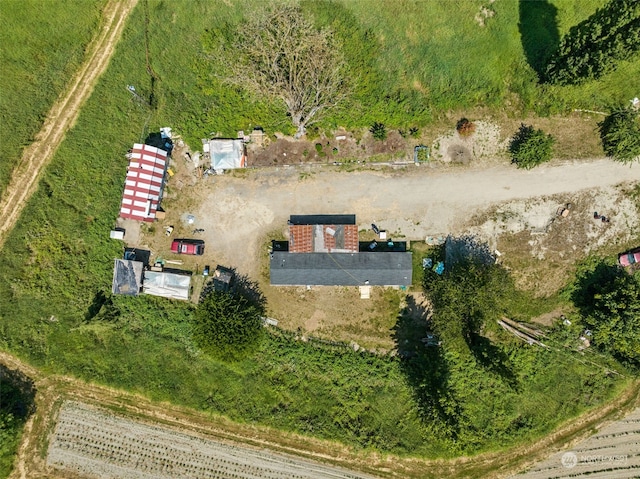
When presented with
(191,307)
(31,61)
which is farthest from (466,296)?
(31,61)

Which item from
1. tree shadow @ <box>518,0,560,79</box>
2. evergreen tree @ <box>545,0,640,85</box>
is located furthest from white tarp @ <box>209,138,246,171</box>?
evergreen tree @ <box>545,0,640,85</box>

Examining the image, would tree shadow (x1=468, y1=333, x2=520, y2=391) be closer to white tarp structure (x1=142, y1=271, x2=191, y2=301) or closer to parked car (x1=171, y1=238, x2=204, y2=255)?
parked car (x1=171, y1=238, x2=204, y2=255)

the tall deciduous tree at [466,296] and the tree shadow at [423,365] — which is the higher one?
the tall deciduous tree at [466,296]

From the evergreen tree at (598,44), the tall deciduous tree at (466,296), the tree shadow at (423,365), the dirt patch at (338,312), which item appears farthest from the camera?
the dirt patch at (338,312)

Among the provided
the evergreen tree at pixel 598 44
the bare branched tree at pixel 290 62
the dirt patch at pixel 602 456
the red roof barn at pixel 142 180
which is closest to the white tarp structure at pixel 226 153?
the red roof barn at pixel 142 180

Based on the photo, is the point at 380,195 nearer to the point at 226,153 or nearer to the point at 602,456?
the point at 226,153

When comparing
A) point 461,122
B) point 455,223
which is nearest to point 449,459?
point 455,223

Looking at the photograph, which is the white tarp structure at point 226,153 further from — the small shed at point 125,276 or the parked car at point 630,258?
the parked car at point 630,258
